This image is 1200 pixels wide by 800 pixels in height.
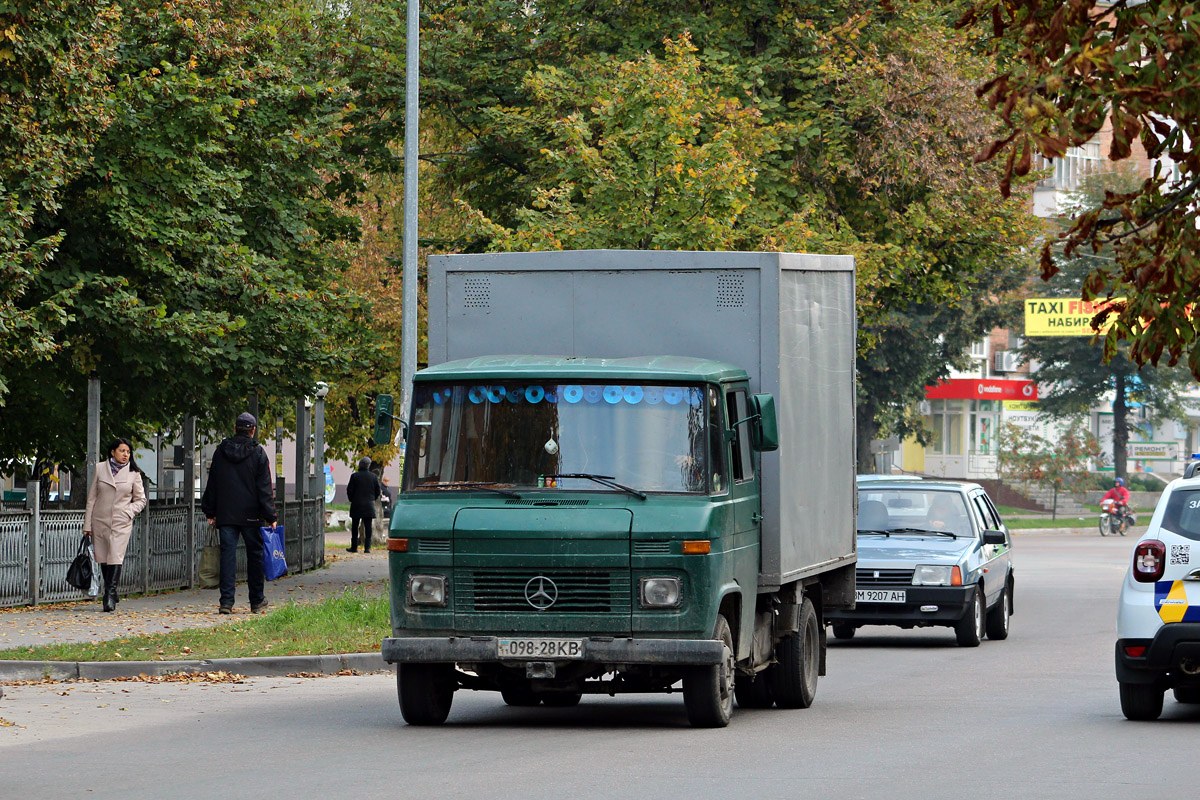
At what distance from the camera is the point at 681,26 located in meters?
28.7

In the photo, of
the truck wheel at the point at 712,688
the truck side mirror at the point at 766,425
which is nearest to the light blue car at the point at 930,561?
the truck wheel at the point at 712,688

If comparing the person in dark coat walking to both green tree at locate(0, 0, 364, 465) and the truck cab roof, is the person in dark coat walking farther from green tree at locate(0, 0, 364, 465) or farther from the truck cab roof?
the truck cab roof

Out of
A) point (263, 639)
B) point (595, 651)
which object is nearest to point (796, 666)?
point (595, 651)

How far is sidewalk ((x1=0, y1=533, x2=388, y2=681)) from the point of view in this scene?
14.8m

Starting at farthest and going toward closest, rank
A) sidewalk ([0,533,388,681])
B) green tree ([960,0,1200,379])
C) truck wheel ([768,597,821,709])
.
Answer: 1. sidewalk ([0,533,388,681])
2. truck wheel ([768,597,821,709])
3. green tree ([960,0,1200,379])

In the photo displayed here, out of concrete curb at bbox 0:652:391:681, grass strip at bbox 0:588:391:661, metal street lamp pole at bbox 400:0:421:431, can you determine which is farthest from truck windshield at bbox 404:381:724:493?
metal street lamp pole at bbox 400:0:421:431

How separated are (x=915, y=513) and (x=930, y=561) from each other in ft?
4.26

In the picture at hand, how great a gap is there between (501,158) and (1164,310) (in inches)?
967

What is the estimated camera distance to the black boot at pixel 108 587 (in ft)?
65.5

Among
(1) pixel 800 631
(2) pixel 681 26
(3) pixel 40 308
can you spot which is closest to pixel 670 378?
(1) pixel 800 631

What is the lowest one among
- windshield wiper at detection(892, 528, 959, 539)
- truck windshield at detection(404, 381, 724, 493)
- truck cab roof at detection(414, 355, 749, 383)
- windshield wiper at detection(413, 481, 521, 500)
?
windshield wiper at detection(892, 528, 959, 539)

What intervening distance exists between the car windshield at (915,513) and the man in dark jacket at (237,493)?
20.3ft

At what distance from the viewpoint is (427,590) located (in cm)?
1124

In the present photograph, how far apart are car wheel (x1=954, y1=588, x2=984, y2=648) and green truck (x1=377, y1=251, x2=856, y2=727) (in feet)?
21.6
